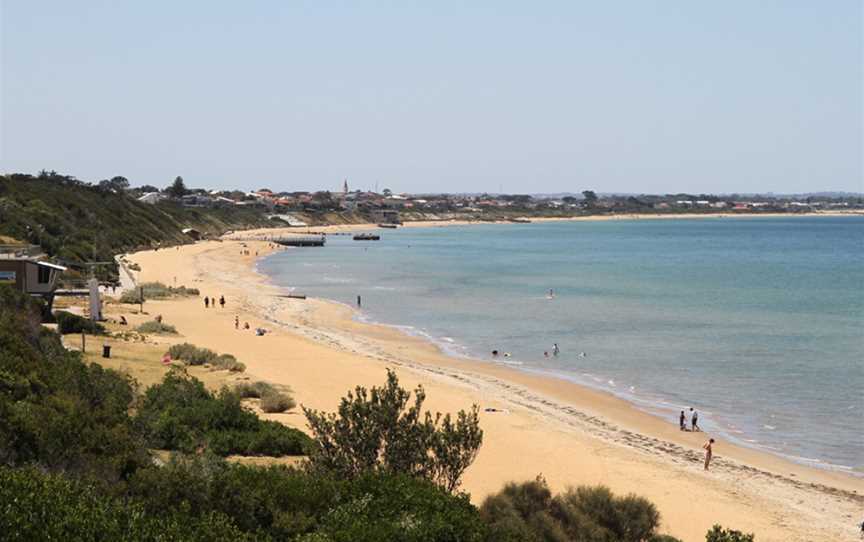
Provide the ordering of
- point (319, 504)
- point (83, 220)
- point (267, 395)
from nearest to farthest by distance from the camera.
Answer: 1. point (319, 504)
2. point (267, 395)
3. point (83, 220)

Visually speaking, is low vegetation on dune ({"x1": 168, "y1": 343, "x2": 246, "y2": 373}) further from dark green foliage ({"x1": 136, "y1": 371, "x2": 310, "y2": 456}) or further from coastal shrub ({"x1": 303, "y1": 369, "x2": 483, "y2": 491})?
coastal shrub ({"x1": 303, "y1": 369, "x2": 483, "y2": 491})

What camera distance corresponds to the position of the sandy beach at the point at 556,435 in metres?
17.7

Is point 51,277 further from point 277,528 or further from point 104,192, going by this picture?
point 104,192

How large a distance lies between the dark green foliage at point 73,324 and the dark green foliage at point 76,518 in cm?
2184

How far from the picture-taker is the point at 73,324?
30188mm

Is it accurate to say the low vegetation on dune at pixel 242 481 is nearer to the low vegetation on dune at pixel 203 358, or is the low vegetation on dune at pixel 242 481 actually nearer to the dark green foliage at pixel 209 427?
the dark green foliage at pixel 209 427

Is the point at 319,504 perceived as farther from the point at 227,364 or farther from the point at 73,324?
the point at 73,324

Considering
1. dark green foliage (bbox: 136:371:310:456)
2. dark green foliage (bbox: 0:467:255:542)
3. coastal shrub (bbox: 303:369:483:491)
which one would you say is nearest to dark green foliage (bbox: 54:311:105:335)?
dark green foliage (bbox: 136:371:310:456)

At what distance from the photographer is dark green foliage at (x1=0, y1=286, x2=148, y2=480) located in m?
11.5

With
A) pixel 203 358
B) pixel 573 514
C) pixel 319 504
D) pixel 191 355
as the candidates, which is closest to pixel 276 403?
pixel 203 358

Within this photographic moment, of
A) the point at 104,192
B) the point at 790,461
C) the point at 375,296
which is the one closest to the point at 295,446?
the point at 790,461

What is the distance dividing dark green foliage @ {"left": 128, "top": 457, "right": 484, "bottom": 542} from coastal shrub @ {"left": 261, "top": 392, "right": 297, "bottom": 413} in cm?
1090

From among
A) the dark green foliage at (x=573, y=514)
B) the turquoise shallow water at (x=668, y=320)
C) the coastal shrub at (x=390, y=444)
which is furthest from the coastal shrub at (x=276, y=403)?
the turquoise shallow water at (x=668, y=320)

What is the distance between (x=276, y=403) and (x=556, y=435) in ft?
24.5
